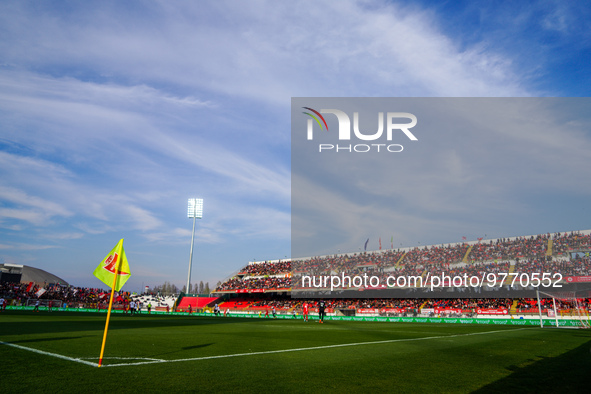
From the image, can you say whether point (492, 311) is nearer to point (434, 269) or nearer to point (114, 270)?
point (434, 269)

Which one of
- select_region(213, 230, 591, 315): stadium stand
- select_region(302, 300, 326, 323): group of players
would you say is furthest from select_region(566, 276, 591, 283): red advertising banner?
select_region(302, 300, 326, 323): group of players

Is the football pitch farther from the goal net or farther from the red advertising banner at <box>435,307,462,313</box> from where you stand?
the red advertising banner at <box>435,307,462,313</box>

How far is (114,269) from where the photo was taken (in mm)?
7762

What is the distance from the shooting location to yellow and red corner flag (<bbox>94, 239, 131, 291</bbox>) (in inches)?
303

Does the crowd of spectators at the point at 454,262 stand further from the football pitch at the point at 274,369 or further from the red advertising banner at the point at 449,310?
the football pitch at the point at 274,369

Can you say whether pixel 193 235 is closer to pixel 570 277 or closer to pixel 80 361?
pixel 570 277

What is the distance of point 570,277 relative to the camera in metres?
42.5

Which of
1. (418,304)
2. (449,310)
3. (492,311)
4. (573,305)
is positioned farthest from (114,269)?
(418,304)

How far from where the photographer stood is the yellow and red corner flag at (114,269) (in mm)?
7699

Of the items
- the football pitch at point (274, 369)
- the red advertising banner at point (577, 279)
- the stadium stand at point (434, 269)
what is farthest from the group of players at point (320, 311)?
the red advertising banner at point (577, 279)

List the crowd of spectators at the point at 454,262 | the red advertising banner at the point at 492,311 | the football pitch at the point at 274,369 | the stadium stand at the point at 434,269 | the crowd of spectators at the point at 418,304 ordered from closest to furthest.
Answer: the football pitch at the point at 274,369, the crowd of spectators at the point at 418,304, the red advertising banner at the point at 492,311, the stadium stand at the point at 434,269, the crowd of spectators at the point at 454,262

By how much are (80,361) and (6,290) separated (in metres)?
66.6

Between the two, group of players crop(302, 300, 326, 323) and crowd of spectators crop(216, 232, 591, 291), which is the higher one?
crowd of spectators crop(216, 232, 591, 291)


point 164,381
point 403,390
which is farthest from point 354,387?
point 164,381
